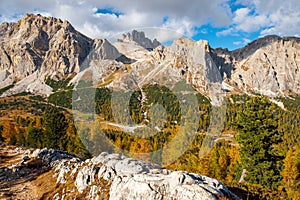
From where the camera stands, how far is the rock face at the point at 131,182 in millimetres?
11539

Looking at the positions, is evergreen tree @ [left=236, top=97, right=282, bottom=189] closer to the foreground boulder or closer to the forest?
the forest

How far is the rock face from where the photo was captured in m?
11.5

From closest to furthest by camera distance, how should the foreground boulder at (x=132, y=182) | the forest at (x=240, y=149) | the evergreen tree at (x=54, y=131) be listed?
the foreground boulder at (x=132, y=182)
the forest at (x=240, y=149)
the evergreen tree at (x=54, y=131)

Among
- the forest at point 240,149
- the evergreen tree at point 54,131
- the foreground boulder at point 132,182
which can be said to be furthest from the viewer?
the evergreen tree at point 54,131

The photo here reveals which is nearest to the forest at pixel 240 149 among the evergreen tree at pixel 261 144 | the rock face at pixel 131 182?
the evergreen tree at pixel 261 144

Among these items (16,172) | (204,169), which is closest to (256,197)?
(16,172)

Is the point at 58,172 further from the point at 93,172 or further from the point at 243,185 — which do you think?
the point at 243,185

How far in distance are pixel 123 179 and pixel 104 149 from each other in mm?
42044

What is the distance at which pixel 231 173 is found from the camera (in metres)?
48.9

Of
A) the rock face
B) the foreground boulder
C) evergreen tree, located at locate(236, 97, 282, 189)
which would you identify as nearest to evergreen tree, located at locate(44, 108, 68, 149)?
the rock face

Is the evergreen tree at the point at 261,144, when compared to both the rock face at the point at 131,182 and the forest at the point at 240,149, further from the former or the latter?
the rock face at the point at 131,182

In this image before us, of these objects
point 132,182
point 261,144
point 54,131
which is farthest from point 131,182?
point 54,131

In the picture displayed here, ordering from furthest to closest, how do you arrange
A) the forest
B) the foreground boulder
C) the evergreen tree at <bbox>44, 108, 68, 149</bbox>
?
the evergreen tree at <bbox>44, 108, 68, 149</bbox> < the forest < the foreground boulder

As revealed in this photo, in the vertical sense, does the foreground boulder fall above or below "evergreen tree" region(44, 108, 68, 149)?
above
